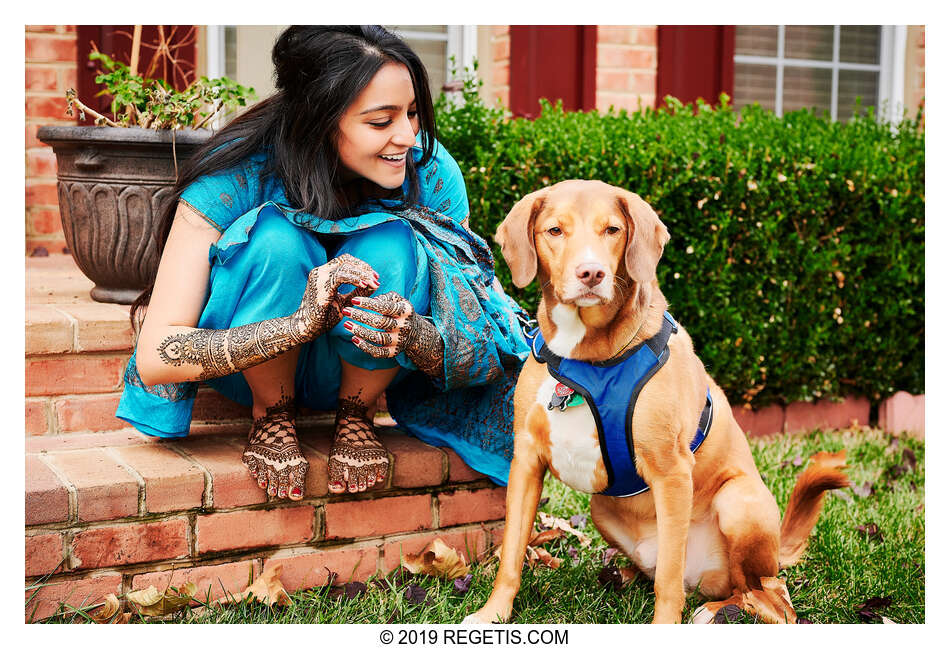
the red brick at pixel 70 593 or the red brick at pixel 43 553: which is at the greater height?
the red brick at pixel 43 553

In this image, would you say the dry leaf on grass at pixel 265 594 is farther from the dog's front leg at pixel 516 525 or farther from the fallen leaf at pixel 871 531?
the fallen leaf at pixel 871 531

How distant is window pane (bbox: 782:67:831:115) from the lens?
6.36 m

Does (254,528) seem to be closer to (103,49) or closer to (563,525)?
(563,525)

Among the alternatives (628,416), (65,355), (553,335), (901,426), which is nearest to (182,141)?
(65,355)

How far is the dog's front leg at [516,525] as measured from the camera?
2.25 metres

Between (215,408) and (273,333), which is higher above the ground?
(273,333)

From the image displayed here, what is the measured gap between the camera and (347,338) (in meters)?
2.43

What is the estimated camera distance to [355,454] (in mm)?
2520

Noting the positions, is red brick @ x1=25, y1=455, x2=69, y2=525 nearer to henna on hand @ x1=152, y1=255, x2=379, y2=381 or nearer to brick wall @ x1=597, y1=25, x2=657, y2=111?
henna on hand @ x1=152, y1=255, x2=379, y2=381

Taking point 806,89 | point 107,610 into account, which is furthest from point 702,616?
point 806,89

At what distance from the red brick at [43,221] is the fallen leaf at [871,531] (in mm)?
4203

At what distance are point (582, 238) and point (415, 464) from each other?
0.99 meters

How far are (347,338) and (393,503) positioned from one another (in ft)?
1.86

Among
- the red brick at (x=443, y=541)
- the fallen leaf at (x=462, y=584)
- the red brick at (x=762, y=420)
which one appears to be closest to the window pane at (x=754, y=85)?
the red brick at (x=762, y=420)
